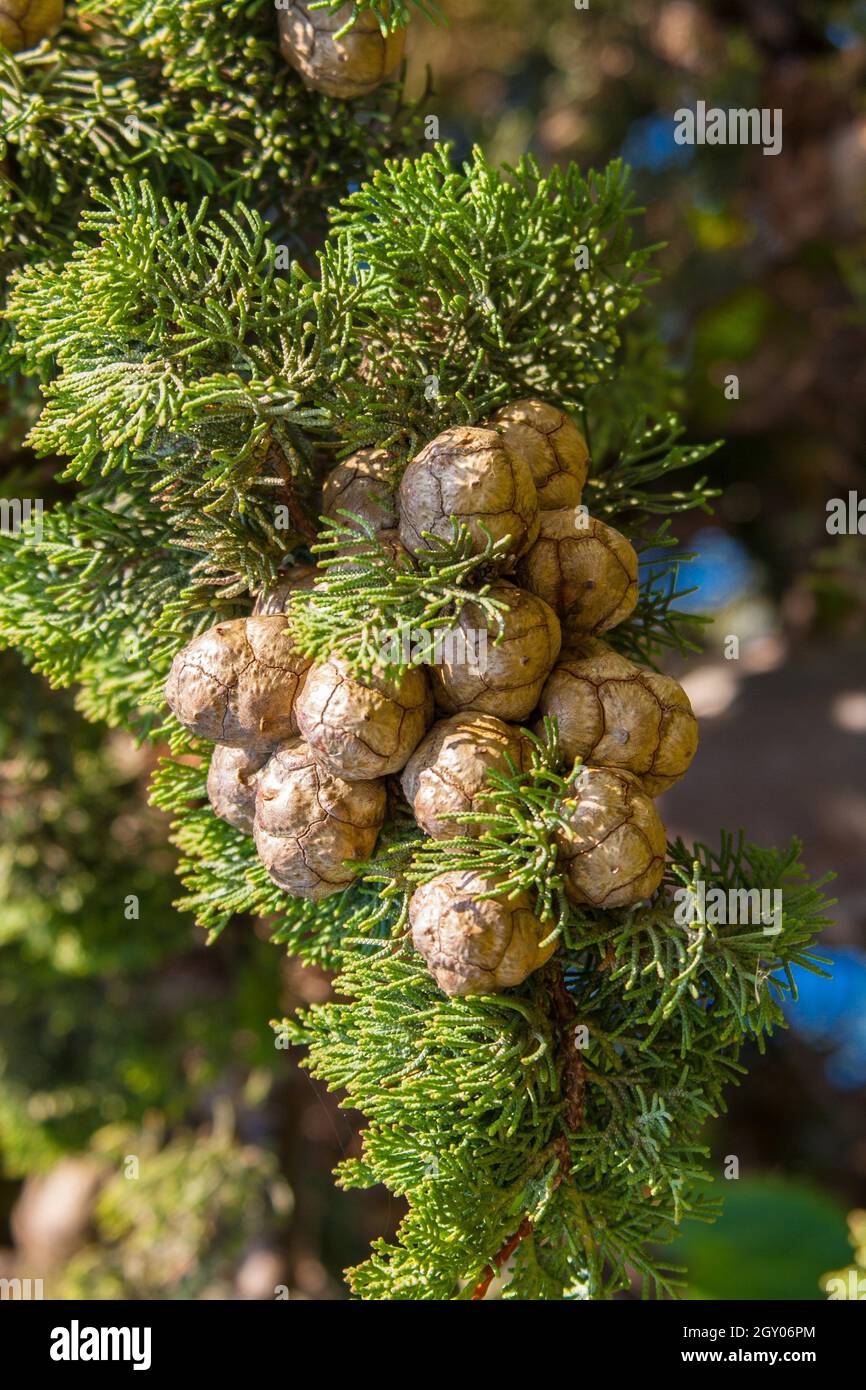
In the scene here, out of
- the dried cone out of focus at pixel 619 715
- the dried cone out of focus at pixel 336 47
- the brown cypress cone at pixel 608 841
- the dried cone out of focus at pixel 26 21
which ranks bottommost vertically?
the brown cypress cone at pixel 608 841

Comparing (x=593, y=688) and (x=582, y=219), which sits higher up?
(x=582, y=219)

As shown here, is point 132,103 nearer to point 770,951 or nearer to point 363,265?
point 363,265

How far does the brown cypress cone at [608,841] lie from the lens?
55 cm

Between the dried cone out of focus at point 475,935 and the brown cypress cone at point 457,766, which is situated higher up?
the brown cypress cone at point 457,766

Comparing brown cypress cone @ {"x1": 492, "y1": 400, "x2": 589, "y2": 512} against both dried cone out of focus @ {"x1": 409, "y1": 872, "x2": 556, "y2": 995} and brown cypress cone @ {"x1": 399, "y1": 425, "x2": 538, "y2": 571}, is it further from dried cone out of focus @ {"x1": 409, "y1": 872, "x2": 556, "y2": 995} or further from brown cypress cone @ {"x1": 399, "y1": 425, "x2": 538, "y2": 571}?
dried cone out of focus @ {"x1": 409, "y1": 872, "x2": 556, "y2": 995}

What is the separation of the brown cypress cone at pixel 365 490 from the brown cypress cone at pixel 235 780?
0.14 m

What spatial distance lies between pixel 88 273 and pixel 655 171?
159 centimetres

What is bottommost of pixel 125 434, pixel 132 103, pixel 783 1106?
pixel 783 1106

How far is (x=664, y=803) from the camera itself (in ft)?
6.38

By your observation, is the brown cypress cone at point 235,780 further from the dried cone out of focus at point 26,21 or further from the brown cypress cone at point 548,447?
the dried cone out of focus at point 26,21

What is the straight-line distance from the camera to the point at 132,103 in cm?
70

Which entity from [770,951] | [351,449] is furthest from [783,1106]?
[351,449]

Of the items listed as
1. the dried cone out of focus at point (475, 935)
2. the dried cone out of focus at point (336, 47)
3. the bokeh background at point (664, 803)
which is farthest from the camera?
the bokeh background at point (664, 803)

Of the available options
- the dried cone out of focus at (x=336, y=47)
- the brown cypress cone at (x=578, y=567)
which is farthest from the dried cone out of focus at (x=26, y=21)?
the brown cypress cone at (x=578, y=567)
